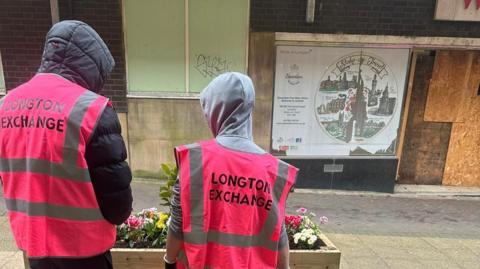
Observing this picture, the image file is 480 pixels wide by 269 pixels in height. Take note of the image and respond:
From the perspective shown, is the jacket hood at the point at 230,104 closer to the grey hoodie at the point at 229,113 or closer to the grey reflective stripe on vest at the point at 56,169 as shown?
the grey hoodie at the point at 229,113

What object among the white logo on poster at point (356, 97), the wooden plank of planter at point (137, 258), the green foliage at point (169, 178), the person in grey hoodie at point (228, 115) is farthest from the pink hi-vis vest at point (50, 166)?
the white logo on poster at point (356, 97)

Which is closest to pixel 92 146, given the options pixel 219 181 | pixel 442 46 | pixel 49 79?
pixel 49 79

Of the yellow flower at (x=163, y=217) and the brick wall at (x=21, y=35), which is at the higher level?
the brick wall at (x=21, y=35)

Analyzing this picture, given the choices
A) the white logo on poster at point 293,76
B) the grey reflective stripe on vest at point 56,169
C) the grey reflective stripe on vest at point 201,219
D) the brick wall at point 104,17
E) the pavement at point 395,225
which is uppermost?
the brick wall at point 104,17

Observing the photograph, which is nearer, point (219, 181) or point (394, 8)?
point (219, 181)

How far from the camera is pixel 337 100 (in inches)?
246

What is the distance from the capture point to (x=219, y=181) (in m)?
1.71

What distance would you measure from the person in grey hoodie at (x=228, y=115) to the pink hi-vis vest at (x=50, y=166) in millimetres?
366

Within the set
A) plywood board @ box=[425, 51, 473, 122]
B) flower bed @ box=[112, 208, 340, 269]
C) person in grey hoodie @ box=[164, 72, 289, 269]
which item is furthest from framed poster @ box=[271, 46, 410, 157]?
person in grey hoodie @ box=[164, 72, 289, 269]

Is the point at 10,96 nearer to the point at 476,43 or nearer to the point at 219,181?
the point at 219,181

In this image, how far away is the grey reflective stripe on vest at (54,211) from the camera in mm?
1670

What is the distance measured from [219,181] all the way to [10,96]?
102 cm

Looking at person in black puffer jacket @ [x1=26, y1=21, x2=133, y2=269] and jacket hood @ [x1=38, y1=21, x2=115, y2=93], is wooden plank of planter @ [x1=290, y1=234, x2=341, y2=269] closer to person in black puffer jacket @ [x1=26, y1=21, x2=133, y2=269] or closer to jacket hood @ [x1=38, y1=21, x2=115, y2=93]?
person in black puffer jacket @ [x1=26, y1=21, x2=133, y2=269]

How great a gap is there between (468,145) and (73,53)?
23.3 feet
